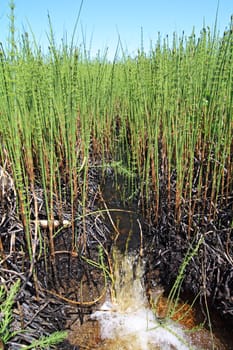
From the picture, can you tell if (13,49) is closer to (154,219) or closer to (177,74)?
(177,74)

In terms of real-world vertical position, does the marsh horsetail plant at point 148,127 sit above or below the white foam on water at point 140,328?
above

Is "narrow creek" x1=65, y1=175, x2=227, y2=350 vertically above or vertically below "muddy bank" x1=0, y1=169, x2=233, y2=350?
below

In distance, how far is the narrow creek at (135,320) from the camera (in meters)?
1.14

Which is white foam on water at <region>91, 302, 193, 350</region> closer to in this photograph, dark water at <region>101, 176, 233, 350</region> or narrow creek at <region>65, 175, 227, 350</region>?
narrow creek at <region>65, 175, 227, 350</region>

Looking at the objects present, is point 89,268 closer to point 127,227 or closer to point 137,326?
point 137,326

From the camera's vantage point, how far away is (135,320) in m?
1.26

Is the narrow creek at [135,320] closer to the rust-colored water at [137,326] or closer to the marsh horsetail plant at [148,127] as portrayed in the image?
the rust-colored water at [137,326]

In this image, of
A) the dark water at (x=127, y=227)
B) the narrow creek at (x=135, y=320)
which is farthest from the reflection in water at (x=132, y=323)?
the dark water at (x=127, y=227)

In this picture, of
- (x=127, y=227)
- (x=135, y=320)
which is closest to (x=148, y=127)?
(x=127, y=227)

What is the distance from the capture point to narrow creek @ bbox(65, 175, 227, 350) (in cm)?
114

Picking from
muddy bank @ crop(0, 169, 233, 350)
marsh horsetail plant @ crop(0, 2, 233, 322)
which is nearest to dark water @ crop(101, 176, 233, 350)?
muddy bank @ crop(0, 169, 233, 350)

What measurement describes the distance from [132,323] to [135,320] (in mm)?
20

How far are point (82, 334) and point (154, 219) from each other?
2.16 feet

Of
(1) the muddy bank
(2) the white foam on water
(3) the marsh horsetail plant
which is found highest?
(3) the marsh horsetail plant
